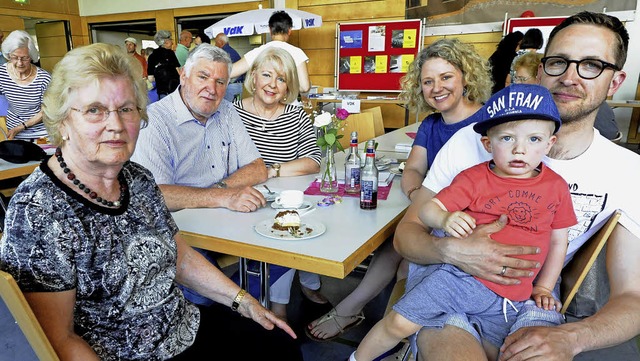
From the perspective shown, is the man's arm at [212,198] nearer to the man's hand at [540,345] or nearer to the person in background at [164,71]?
the man's hand at [540,345]

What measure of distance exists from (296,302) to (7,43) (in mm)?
3105

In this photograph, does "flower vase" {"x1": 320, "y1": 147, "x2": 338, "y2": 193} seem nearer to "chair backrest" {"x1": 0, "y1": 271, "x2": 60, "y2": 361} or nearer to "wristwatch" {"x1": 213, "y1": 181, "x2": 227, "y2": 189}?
"wristwatch" {"x1": 213, "y1": 181, "x2": 227, "y2": 189}

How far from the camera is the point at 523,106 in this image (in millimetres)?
1136

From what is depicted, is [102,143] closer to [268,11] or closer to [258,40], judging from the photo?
[268,11]

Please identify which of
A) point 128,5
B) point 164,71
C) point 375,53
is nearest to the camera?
point 164,71

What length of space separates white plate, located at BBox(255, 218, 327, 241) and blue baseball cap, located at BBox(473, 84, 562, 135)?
63 cm

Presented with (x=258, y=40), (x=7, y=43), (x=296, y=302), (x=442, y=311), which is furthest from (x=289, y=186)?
(x=258, y=40)

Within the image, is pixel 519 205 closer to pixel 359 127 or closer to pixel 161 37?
pixel 359 127

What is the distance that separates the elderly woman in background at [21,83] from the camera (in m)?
3.26

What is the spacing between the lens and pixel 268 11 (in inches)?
285

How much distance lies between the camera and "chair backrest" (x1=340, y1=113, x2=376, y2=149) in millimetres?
3426

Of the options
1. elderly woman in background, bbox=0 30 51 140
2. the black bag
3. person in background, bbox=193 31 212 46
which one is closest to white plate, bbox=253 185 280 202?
the black bag

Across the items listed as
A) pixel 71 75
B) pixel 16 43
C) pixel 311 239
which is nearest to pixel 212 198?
pixel 311 239

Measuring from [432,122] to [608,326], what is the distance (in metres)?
1.30
